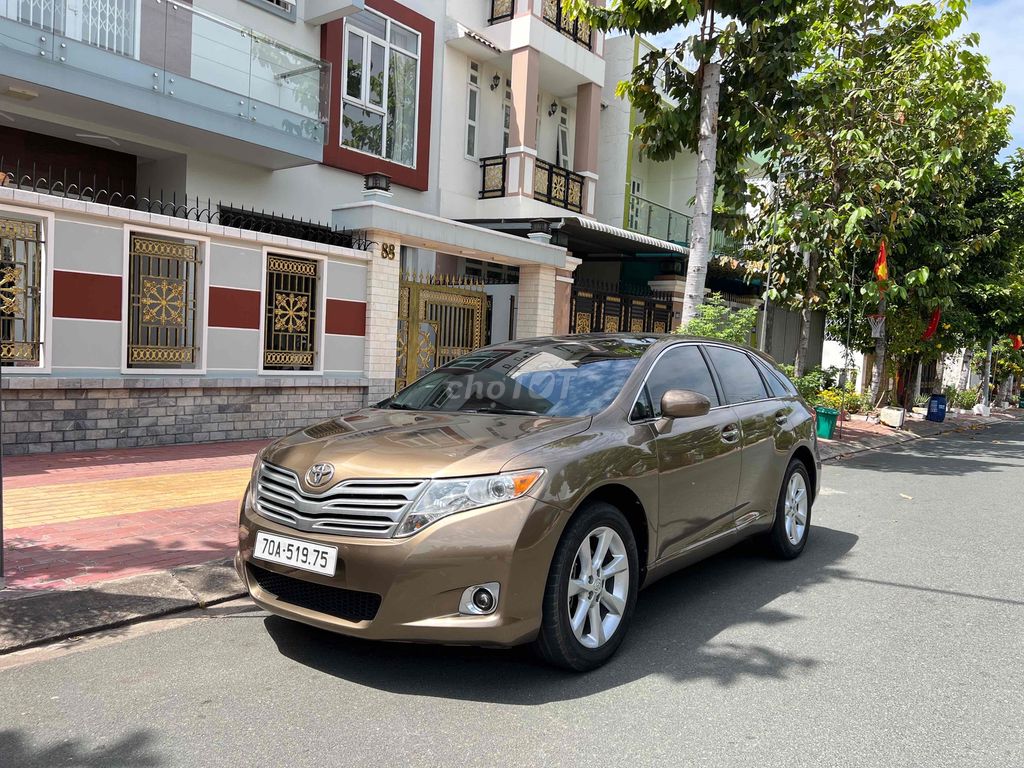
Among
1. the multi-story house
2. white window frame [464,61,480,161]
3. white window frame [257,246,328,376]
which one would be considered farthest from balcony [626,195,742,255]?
white window frame [257,246,328,376]

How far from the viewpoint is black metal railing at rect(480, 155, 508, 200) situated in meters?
16.0

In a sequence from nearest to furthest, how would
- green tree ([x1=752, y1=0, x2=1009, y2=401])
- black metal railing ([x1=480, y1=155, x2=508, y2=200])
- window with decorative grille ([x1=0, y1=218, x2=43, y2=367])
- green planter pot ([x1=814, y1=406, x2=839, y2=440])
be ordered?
window with decorative grille ([x1=0, y1=218, x2=43, y2=367]) < green tree ([x1=752, y1=0, x2=1009, y2=401]) < green planter pot ([x1=814, y1=406, x2=839, y2=440]) < black metal railing ([x1=480, y1=155, x2=508, y2=200])

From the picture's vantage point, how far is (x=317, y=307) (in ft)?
33.3

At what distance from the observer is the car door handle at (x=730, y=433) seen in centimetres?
475

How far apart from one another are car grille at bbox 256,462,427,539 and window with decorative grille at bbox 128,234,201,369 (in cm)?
595

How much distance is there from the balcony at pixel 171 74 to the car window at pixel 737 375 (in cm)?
805

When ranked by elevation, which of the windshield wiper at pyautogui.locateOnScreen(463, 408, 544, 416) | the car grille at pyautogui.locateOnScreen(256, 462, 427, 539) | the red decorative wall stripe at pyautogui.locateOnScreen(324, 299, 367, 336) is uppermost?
the red decorative wall stripe at pyautogui.locateOnScreen(324, 299, 367, 336)

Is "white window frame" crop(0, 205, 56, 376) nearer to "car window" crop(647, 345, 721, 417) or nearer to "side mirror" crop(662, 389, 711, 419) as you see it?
"car window" crop(647, 345, 721, 417)

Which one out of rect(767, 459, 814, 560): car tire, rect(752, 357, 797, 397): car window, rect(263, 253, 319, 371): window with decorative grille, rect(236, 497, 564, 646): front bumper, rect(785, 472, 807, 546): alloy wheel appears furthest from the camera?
rect(263, 253, 319, 371): window with decorative grille

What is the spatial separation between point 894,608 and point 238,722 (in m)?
3.78

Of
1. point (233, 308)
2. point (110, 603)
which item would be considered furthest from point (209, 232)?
point (110, 603)

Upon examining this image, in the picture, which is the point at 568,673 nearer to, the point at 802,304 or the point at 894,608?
the point at 894,608

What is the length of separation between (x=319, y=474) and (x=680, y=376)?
7.62ft

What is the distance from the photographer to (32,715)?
3.04 meters
